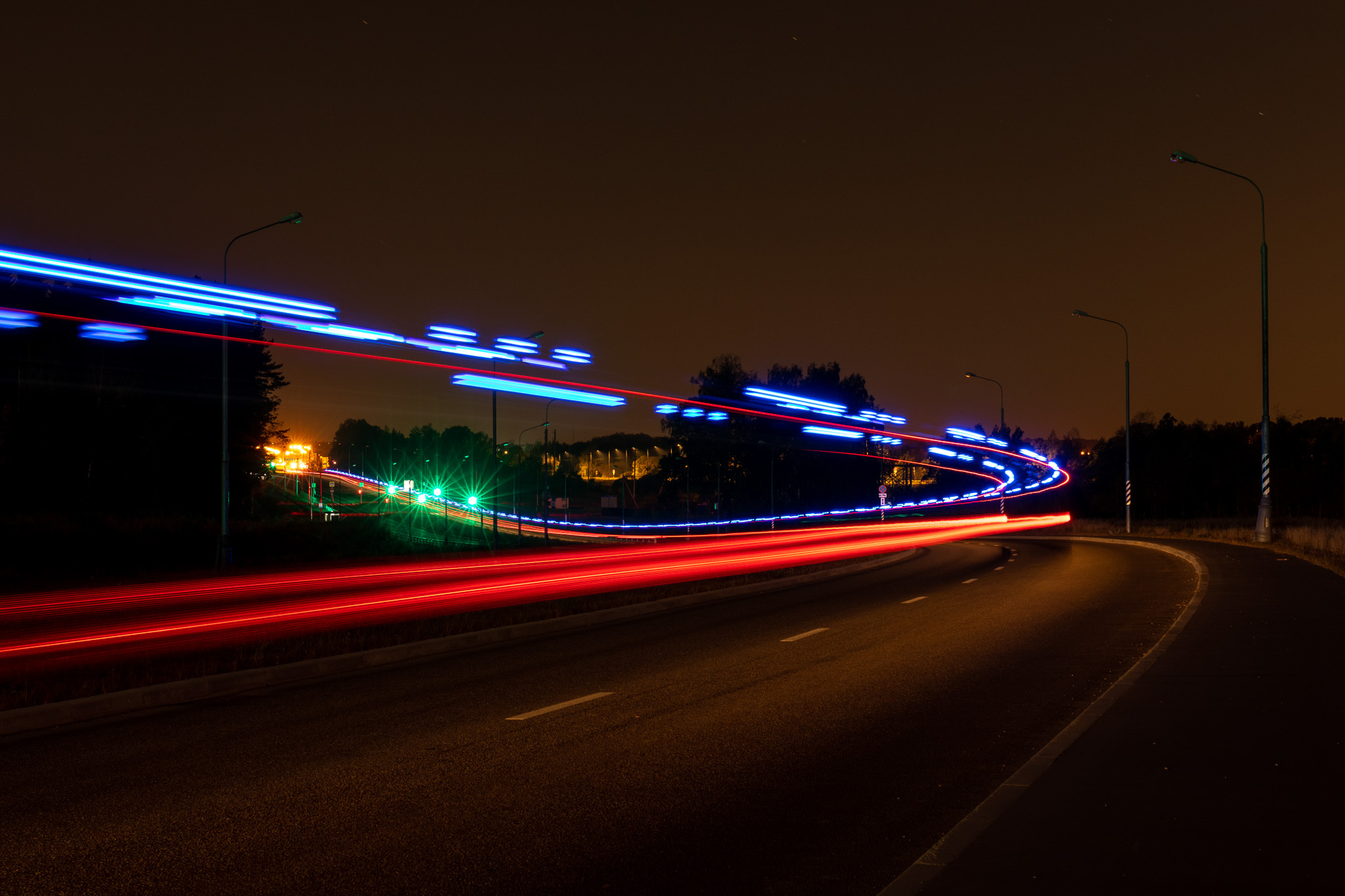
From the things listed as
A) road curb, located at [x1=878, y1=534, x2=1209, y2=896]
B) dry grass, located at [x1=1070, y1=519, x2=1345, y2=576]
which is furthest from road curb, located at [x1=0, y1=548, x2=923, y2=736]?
dry grass, located at [x1=1070, y1=519, x2=1345, y2=576]

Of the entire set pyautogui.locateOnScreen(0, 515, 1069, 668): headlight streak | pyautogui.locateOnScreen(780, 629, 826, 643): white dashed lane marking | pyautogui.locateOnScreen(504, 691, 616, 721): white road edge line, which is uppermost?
pyautogui.locateOnScreen(504, 691, 616, 721): white road edge line

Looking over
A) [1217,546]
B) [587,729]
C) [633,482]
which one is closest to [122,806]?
[587,729]

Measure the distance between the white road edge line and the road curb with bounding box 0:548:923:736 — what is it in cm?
350

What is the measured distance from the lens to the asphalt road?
555 centimetres

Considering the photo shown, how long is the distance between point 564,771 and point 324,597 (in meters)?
14.8

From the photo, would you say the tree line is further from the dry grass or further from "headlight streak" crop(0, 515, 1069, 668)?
"headlight streak" crop(0, 515, 1069, 668)

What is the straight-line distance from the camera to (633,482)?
595 feet

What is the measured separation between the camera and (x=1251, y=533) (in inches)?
1506

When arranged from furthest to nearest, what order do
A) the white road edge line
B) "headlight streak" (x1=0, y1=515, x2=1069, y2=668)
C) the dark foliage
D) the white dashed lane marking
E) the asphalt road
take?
the dark foliage, "headlight streak" (x1=0, y1=515, x2=1069, y2=668), the white dashed lane marking, the white road edge line, the asphalt road

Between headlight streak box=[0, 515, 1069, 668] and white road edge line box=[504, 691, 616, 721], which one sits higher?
white road edge line box=[504, 691, 616, 721]

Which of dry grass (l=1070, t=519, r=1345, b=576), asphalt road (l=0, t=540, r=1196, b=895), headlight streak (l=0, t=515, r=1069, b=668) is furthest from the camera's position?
dry grass (l=1070, t=519, r=1345, b=576)

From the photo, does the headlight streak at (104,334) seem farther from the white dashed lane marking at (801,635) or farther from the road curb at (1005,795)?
the road curb at (1005,795)

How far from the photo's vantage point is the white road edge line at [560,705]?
373 inches

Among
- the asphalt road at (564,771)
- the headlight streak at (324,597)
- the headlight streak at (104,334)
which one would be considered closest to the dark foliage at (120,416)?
the headlight streak at (104,334)
